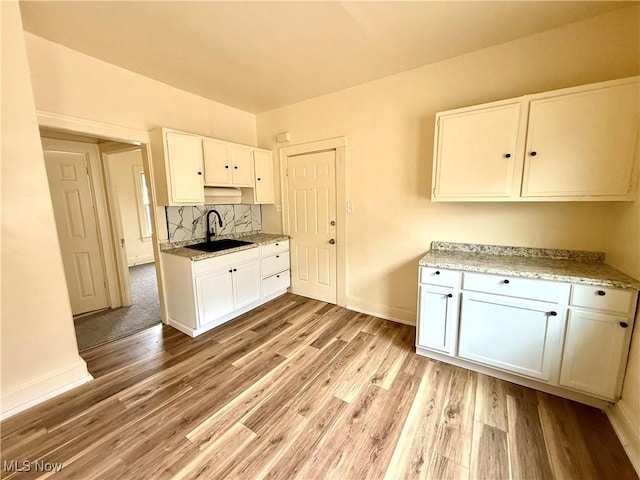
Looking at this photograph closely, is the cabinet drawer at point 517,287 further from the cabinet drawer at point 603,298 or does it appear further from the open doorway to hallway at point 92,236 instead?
the open doorway to hallway at point 92,236

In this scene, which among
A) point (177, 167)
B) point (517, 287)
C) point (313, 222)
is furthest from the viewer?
point (313, 222)

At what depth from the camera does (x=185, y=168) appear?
109 inches

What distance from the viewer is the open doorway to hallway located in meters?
3.08

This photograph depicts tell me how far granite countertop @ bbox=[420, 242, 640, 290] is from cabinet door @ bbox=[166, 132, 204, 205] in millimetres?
2438

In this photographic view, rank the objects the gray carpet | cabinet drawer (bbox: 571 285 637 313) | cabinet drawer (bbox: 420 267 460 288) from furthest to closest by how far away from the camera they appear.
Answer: the gray carpet
cabinet drawer (bbox: 420 267 460 288)
cabinet drawer (bbox: 571 285 637 313)

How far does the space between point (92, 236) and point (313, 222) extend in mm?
2868

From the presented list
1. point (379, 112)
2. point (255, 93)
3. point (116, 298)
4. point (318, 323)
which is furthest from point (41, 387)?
point (379, 112)

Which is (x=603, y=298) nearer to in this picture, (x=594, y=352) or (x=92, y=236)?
(x=594, y=352)

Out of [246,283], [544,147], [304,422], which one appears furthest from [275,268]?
[544,147]

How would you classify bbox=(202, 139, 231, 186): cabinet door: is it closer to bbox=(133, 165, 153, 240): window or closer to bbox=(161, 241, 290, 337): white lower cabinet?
bbox=(161, 241, 290, 337): white lower cabinet

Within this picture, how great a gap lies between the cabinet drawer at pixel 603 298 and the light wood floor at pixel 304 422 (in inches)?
29.2

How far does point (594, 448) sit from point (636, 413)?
0.32 m

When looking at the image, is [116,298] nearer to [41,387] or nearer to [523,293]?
[41,387]

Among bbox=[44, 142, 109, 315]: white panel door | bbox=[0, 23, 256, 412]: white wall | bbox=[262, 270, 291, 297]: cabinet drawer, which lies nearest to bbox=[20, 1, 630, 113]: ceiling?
bbox=[0, 23, 256, 412]: white wall
